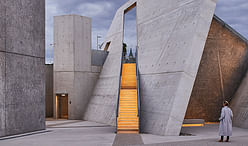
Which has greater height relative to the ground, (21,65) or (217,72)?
(21,65)

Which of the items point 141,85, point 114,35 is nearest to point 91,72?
point 114,35

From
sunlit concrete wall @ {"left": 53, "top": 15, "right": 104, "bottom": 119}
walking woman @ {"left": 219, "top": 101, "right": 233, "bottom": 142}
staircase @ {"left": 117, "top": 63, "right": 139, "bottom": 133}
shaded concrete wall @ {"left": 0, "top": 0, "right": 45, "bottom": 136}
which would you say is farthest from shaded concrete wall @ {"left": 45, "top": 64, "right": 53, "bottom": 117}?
walking woman @ {"left": 219, "top": 101, "right": 233, "bottom": 142}

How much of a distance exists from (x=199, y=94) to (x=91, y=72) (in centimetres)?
906

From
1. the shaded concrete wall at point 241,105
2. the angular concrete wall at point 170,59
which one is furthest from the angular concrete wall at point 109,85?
the shaded concrete wall at point 241,105

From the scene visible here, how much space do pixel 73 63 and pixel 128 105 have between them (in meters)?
7.71

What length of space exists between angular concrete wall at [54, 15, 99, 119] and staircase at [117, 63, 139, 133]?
12.9 feet

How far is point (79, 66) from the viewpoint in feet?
66.0

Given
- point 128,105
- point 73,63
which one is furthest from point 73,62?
point 128,105

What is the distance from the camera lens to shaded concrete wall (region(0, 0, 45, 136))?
1095cm

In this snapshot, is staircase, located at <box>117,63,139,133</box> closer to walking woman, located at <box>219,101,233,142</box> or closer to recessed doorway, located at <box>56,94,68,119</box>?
walking woman, located at <box>219,101,233,142</box>

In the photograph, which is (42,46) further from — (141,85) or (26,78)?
(141,85)

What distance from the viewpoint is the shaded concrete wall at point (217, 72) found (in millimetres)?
14148

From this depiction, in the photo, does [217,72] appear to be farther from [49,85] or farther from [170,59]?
[49,85]

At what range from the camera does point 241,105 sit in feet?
46.5
